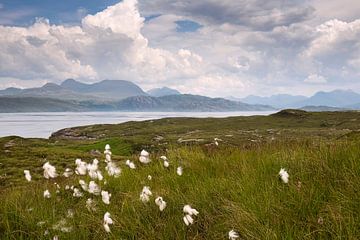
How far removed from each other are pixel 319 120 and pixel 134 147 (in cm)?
8251

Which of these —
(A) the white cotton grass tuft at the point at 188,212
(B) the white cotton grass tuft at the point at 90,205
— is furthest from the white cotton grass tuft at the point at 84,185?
(A) the white cotton grass tuft at the point at 188,212

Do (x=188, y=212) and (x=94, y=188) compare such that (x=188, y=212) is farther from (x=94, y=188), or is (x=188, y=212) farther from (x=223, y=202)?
(x=94, y=188)

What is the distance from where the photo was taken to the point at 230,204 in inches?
242

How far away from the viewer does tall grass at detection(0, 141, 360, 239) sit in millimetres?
5230

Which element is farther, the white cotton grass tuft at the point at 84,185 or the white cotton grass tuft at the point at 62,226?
the white cotton grass tuft at the point at 84,185

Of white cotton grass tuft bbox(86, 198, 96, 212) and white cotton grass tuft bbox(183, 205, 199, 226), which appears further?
white cotton grass tuft bbox(86, 198, 96, 212)

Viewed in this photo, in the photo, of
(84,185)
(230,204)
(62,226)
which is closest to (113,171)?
(84,185)

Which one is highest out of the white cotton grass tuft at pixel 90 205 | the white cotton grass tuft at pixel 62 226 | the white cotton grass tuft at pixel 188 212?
the white cotton grass tuft at pixel 188 212

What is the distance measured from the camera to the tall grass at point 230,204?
5.23 meters

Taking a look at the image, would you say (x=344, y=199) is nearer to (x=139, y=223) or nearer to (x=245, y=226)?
(x=245, y=226)

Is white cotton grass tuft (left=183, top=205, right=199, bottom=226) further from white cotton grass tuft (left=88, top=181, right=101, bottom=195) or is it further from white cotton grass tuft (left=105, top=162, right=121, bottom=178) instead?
white cotton grass tuft (left=105, top=162, right=121, bottom=178)

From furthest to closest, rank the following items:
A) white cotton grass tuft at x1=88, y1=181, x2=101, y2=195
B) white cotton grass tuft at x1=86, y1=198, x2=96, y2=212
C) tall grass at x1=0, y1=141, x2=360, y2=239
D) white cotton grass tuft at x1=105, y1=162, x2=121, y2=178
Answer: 1. white cotton grass tuft at x1=105, y1=162, x2=121, y2=178
2. white cotton grass tuft at x1=88, y1=181, x2=101, y2=195
3. white cotton grass tuft at x1=86, y1=198, x2=96, y2=212
4. tall grass at x1=0, y1=141, x2=360, y2=239

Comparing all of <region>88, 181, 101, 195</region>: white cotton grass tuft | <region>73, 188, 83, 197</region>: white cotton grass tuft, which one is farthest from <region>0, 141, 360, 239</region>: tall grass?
<region>88, 181, 101, 195</region>: white cotton grass tuft

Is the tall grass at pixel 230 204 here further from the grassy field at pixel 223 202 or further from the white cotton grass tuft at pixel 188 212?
the white cotton grass tuft at pixel 188 212
